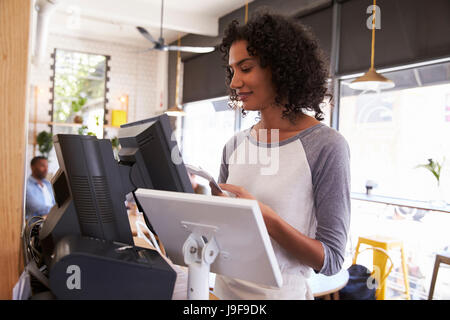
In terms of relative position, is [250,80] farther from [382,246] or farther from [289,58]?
[382,246]

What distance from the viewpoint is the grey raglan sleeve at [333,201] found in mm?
938

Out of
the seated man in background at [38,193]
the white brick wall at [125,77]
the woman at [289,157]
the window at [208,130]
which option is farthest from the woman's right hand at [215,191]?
the white brick wall at [125,77]

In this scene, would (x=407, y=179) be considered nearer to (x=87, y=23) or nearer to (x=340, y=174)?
(x=340, y=174)

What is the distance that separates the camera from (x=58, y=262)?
73 centimetres

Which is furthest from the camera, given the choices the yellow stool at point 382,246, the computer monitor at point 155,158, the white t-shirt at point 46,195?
the white t-shirt at point 46,195

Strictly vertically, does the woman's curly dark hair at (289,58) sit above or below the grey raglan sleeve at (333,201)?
above

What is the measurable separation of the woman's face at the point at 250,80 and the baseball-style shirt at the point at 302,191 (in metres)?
0.13

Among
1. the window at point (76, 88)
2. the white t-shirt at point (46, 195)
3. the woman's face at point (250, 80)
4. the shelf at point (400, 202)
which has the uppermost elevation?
the window at point (76, 88)

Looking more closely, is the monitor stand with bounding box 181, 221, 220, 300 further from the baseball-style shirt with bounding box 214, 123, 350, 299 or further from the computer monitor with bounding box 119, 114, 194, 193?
the baseball-style shirt with bounding box 214, 123, 350, 299

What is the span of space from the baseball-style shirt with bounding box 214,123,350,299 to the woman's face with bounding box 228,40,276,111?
0.42 feet

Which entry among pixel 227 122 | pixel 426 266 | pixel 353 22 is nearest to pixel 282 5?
pixel 353 22

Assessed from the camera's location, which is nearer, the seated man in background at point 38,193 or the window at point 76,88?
the seated man in background at point 38,193

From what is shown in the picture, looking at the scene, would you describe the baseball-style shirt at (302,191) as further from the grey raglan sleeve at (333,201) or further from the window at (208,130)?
the window at (208,130)

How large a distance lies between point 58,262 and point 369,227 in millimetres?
3819
